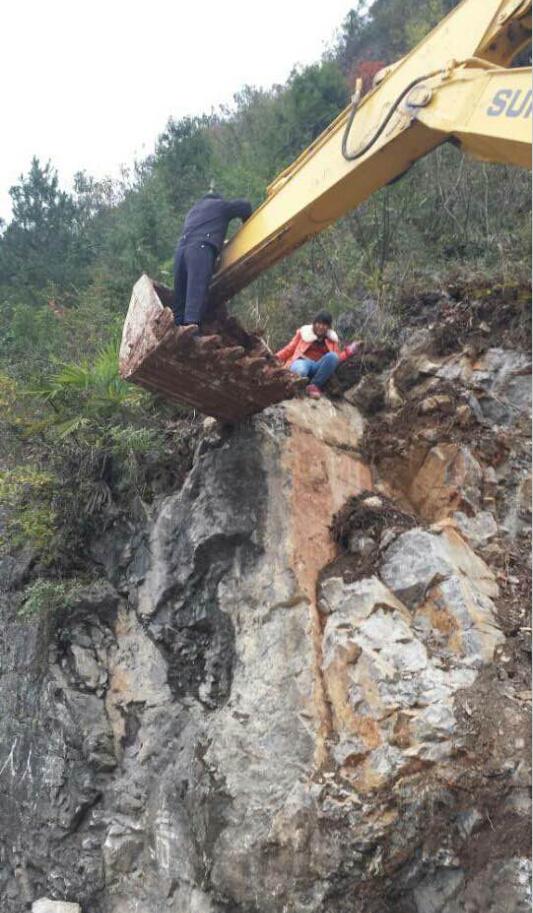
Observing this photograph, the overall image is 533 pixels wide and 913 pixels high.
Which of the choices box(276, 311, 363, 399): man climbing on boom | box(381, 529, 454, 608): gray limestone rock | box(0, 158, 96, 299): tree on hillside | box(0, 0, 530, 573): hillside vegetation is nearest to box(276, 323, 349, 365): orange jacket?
box(276, 311, 363, 399): man climbing on boom

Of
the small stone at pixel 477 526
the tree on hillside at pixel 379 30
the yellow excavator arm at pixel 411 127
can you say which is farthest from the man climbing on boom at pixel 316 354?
the tree on hillside at pixel 379 30

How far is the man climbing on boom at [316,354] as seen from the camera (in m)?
7.94

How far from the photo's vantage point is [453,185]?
11.5 m

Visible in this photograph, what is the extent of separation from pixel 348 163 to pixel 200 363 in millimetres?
1646

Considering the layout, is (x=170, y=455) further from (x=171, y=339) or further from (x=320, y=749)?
(x=320, y=749)

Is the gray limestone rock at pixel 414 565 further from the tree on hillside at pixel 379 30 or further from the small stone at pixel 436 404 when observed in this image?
the tree on hillside at pixel 379 30

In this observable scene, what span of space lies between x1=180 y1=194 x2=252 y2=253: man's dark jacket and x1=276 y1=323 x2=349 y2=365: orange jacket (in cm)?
142

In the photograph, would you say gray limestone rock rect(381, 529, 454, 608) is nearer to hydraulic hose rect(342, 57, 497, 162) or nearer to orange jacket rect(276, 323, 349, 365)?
orange jacket rect(276, 323, 349, 365)

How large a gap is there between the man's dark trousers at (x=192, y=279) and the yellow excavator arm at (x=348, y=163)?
0.12 meters

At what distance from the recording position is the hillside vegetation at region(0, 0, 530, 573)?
805cm

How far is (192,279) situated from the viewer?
6.75 m

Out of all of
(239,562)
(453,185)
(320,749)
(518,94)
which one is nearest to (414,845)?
(320,749)

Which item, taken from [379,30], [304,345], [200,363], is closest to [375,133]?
[200,363]

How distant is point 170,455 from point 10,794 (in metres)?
2.94
